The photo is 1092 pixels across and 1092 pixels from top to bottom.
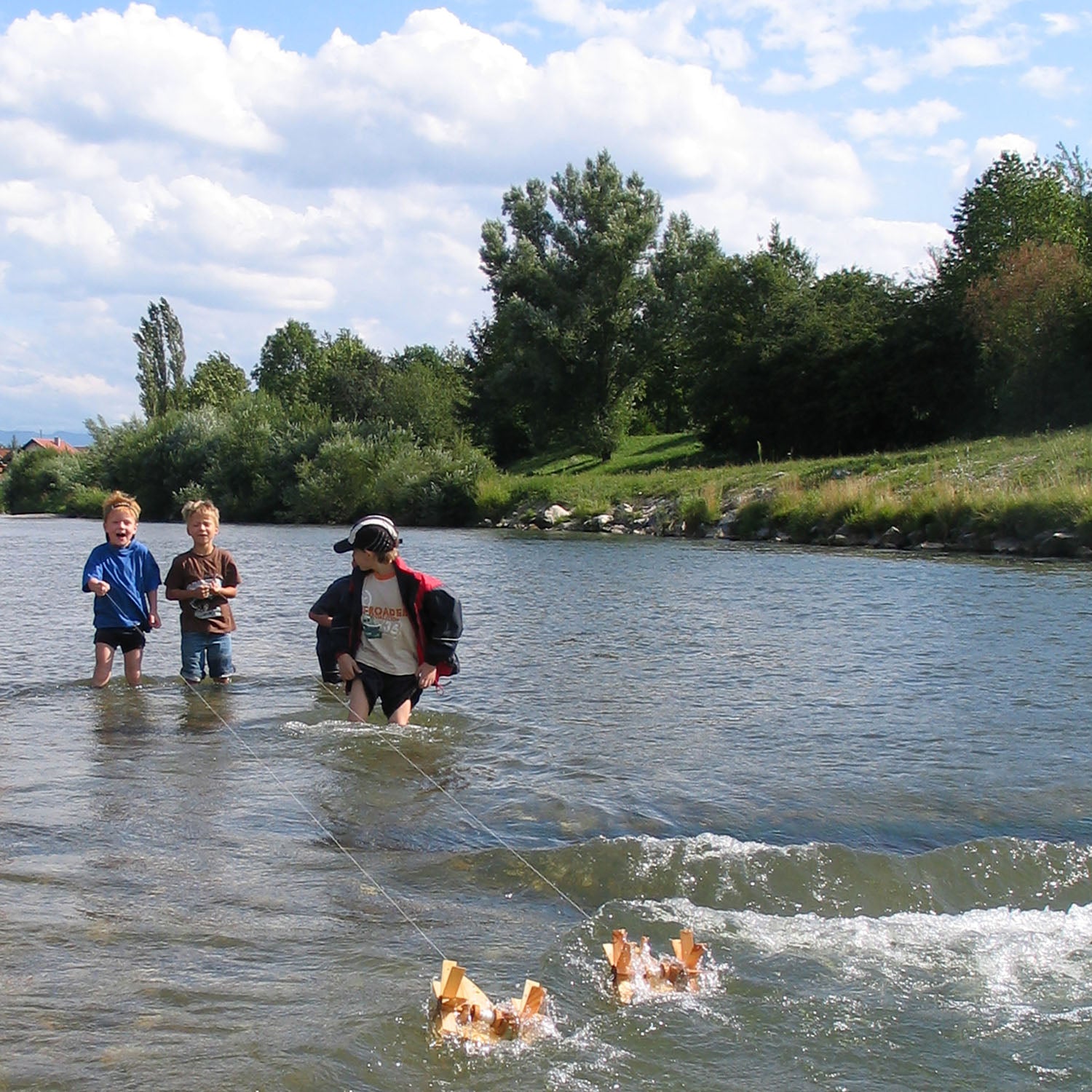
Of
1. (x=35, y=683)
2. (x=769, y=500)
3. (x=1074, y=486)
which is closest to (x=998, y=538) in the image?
(x=1074, y=486)

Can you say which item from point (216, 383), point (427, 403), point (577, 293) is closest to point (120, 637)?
point (577, 293)

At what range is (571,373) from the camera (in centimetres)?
6194

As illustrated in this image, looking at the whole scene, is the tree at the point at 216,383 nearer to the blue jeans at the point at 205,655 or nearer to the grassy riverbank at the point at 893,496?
the grassy riverbank at the point at 893,496

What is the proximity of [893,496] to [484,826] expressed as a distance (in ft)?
85.1

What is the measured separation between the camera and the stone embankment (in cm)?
2581

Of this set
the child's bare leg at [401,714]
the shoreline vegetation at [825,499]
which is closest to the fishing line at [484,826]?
the child's bare leg at [401,714]

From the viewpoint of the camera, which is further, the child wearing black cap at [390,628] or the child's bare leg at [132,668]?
the child's bare leg at [132,668]

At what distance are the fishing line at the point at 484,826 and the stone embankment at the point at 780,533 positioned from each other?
19.4 metres

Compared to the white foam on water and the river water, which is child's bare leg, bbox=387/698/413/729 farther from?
the white foam on water

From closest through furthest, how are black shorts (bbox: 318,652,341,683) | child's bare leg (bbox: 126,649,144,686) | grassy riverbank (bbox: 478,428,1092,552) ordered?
1. black shorts (bbox: 318,652,341,683)
2. child's bare leg (bbox: 126,649,144,686)
3. grassy riverbank (bbox: 478,428,1092,552)

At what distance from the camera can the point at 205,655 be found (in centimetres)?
1127

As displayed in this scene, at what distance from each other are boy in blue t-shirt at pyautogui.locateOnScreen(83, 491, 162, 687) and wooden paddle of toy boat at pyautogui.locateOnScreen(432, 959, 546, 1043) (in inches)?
271

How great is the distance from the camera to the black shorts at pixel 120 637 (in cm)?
1073

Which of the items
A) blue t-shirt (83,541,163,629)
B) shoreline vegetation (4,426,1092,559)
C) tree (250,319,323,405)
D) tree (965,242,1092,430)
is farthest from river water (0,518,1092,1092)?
tree (250,319,323,405)
